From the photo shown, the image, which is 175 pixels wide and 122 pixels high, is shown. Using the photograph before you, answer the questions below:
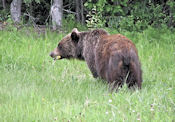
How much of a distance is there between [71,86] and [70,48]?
1708 mm

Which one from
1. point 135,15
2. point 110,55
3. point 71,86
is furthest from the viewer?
point 135,15

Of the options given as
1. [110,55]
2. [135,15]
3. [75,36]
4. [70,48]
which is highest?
[135,15]

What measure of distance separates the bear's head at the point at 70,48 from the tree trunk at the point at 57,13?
3162mm

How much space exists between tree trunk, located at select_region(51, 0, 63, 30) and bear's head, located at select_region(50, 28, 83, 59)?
3162 millimetres

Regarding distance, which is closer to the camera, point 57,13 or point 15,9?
point 57,13

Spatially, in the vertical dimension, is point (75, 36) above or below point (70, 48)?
above

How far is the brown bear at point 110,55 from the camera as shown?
18.2ft

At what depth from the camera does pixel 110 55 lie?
5.71 meters

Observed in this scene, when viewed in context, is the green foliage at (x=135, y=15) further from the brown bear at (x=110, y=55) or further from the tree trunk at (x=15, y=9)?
the brown bear at (x=110, y=55)

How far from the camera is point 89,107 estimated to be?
4820 mm

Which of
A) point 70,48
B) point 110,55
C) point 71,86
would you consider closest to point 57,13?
point 70,48

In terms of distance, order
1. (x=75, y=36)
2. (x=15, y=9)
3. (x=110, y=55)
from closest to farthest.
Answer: (x=110, y=55) → (x=75, y=36) → (x=15, y=9)

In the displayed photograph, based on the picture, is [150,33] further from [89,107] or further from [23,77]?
[89,107]

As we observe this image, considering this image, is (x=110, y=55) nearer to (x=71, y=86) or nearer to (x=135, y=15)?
(x=71, y=86)
